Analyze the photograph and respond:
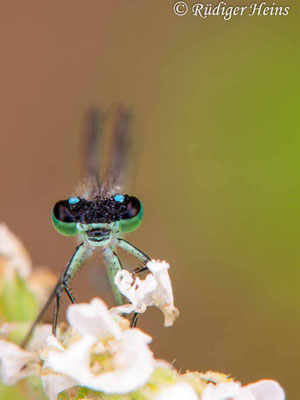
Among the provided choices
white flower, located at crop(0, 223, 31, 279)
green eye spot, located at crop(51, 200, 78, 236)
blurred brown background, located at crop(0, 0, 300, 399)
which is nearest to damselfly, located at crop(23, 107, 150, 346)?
green eye spot, located at crop(51, 200, 78, 236)

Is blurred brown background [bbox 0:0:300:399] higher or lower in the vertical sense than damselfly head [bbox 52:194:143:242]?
higher

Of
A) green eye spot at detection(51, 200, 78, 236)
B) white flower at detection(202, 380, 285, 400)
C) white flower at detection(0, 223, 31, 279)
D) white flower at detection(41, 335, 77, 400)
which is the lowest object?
white flower at detection(41, 335, 77, 400)

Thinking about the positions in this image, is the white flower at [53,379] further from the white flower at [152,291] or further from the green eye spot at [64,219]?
the green eye spot at [64,219]

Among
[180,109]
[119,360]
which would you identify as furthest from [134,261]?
[180,109]

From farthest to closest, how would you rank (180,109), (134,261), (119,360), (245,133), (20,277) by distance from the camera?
(180,109)
(245,133)
(134,261)
(20,277)
(119,360)

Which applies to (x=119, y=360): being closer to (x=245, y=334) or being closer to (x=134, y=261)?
(x=134, y=261)

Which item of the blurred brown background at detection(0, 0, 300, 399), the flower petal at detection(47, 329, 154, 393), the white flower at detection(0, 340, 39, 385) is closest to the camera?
the flower petal at detection(47, 329, 154, 393)

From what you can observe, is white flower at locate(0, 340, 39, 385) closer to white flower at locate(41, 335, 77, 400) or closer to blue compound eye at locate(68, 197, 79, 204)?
white flower at locate(41, 335, 77, 400)
